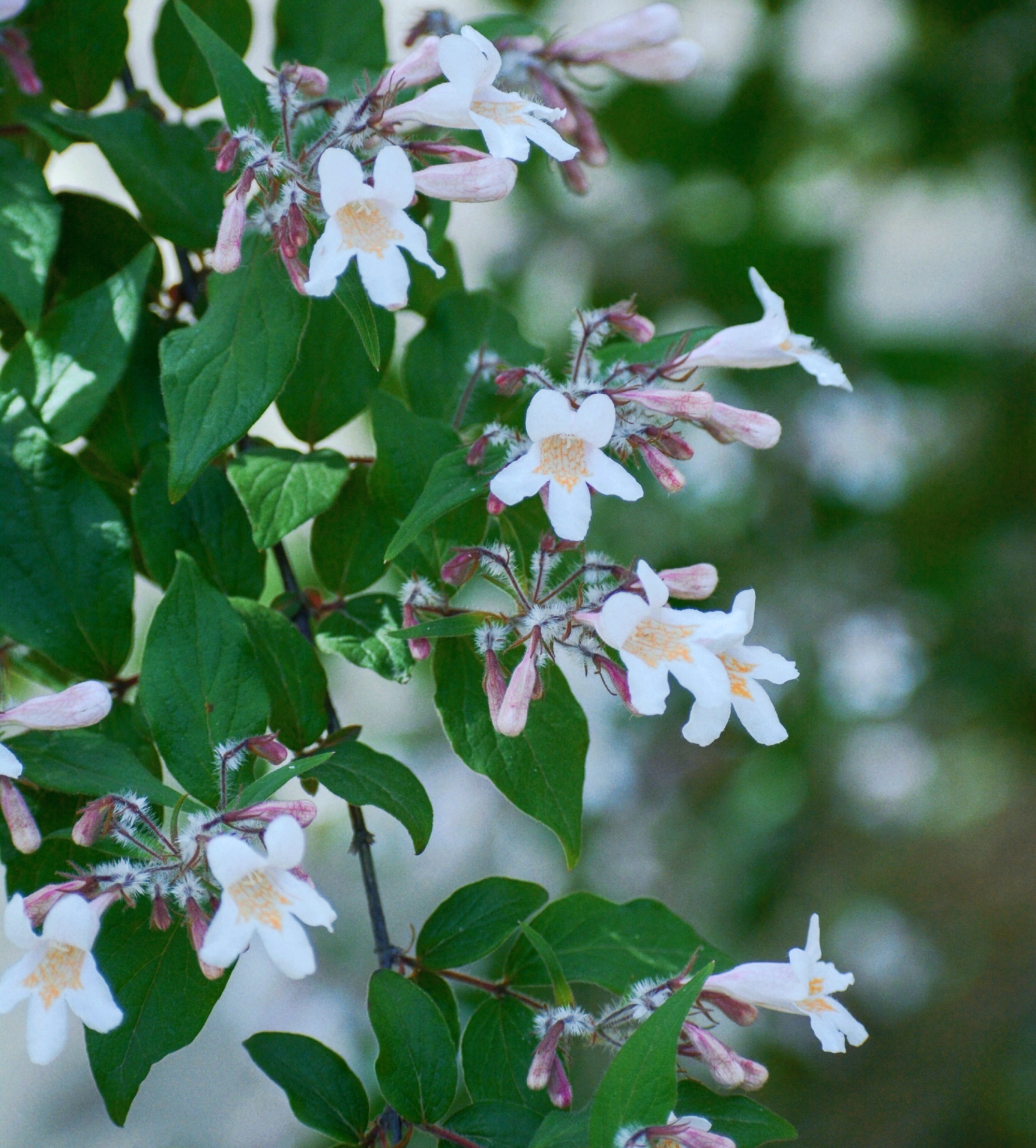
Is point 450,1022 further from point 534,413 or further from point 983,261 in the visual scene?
point 983,261

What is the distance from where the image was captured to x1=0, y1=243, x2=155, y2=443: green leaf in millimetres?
701

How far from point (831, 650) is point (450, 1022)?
1.54m

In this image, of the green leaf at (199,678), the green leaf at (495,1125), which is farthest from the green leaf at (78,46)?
the green leaf at (495,1125)

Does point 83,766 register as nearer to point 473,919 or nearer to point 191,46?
point 473,919

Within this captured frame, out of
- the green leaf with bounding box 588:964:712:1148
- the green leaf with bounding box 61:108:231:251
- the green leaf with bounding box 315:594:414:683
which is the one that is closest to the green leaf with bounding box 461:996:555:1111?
the green leaf with bounding box 588:964:712:1148

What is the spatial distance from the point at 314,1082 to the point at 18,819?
0.81 ft

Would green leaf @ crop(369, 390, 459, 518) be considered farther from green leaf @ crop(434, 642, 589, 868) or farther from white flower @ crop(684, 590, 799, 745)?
white flower @ crop(684, 590, 799, 745)

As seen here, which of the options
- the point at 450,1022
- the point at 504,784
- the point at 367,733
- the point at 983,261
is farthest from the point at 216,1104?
the point at 983,261

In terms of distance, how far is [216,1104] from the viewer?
211 cm

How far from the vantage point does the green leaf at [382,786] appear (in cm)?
61

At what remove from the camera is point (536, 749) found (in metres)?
0.65

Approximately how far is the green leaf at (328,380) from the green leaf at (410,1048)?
1.21ft

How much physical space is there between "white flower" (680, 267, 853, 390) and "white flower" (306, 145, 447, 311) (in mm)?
211

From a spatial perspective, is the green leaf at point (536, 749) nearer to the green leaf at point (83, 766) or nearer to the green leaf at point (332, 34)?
the green leaf at point (83, 766)
